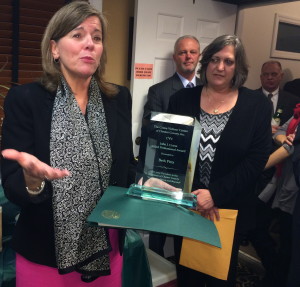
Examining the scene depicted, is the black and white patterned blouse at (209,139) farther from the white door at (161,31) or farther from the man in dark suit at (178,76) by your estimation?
the white door at (161,31)

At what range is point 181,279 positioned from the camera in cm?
179

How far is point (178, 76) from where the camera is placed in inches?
104

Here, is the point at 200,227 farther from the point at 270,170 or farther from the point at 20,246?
the point at 270,170

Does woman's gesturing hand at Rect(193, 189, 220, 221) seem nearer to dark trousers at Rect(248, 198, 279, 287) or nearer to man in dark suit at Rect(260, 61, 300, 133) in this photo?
dark trousers at Rect(248, 198, 279, 287)

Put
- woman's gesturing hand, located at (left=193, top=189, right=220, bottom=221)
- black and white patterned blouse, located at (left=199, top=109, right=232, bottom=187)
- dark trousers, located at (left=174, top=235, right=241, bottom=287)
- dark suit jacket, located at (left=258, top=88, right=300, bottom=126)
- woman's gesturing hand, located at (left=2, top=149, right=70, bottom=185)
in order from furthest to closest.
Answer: dark suit jacket, located at (left=258, top=88, right=300, bottom=126), dark trousers, located at (left=174, top=235, right=241, bottom=287), black and white patterned blouse, located at (left=199, top=109, right=232, bottom=187), woman's gesturing hand, located at (left=193, top=189, right=220, bottom=221), woman's gesturing hand, located at (left=2, top=149, right=70, bottom=185)

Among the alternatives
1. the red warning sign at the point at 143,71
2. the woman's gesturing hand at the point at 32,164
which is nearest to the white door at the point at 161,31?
the red warning sign at the point at 143,71

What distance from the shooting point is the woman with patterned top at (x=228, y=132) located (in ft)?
5.06

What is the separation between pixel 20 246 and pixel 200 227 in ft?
1.81

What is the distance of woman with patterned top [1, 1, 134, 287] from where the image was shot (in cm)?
102

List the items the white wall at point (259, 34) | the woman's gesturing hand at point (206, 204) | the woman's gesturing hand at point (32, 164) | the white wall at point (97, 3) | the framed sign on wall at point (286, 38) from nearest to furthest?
the woman's gesturing hand at point (32, 164) < the woman's gesturing hand at point (206, 204) < the white wall at point (97, 3) < the white wall at point (259, 34) < the framed sign on wall at point (286, 38)

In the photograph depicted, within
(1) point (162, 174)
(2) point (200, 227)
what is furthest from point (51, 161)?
(2) point (200, 227)

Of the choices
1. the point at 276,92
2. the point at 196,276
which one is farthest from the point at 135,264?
the point at 276,92

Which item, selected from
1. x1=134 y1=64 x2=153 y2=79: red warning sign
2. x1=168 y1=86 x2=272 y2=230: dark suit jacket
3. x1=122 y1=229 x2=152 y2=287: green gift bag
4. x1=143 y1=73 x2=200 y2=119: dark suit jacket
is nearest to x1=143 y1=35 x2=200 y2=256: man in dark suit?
x1=143 y1=73 x2=200 y2=119: dark suit jacket

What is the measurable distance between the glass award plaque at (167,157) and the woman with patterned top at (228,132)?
1.18ft
